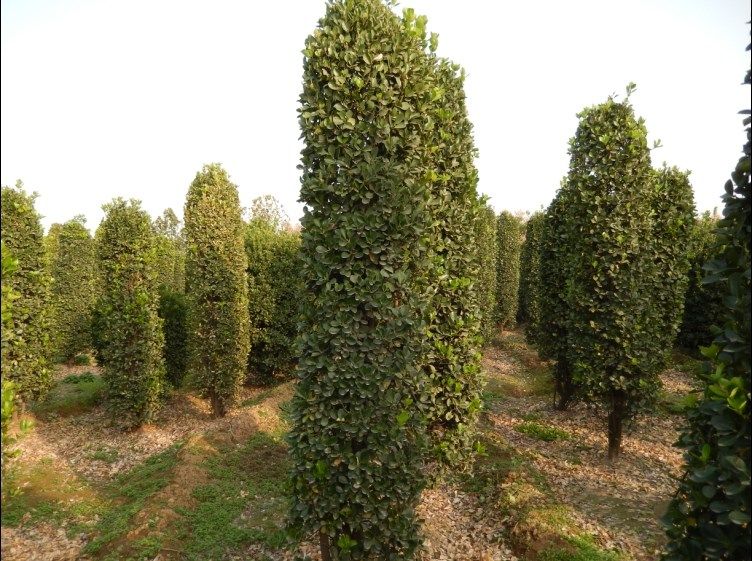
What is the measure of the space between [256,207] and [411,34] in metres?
46.0

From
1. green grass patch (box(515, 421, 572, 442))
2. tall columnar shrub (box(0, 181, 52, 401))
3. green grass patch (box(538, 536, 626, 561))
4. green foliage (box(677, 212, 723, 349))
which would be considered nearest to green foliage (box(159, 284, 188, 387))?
tall columnar shrub (box(0, 181, 52, 401))

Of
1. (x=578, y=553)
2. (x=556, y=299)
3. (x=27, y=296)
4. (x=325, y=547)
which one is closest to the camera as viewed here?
(x=325, y=547)

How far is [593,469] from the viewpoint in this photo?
31.4 feet

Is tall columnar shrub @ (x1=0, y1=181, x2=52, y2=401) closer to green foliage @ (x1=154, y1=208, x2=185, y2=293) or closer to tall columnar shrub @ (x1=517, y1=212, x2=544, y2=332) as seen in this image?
→ green foliage @ (x1=154, y1=208, x2=185, y2=293)

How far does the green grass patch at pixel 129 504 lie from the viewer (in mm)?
6648

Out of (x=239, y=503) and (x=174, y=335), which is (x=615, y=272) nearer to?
(x=239, y=503)

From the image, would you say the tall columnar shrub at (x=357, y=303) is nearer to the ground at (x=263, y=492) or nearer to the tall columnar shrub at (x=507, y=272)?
the ground at (x=263, y=492)

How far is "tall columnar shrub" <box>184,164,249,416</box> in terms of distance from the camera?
12984 mm

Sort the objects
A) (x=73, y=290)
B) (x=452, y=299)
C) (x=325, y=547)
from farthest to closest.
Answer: (x=73, y=290) → (x=452, y=299) → (x=325, y=547)

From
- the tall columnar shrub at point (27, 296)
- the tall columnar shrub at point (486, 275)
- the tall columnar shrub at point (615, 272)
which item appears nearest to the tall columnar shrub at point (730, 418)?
the tall columnar shrub at point (615, 272)

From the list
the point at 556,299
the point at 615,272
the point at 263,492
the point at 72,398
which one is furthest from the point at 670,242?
the point at 72,398

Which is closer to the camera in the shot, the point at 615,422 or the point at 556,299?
the point at 615,422

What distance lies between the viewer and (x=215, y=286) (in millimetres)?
12953

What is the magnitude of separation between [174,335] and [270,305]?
3.08 meters
